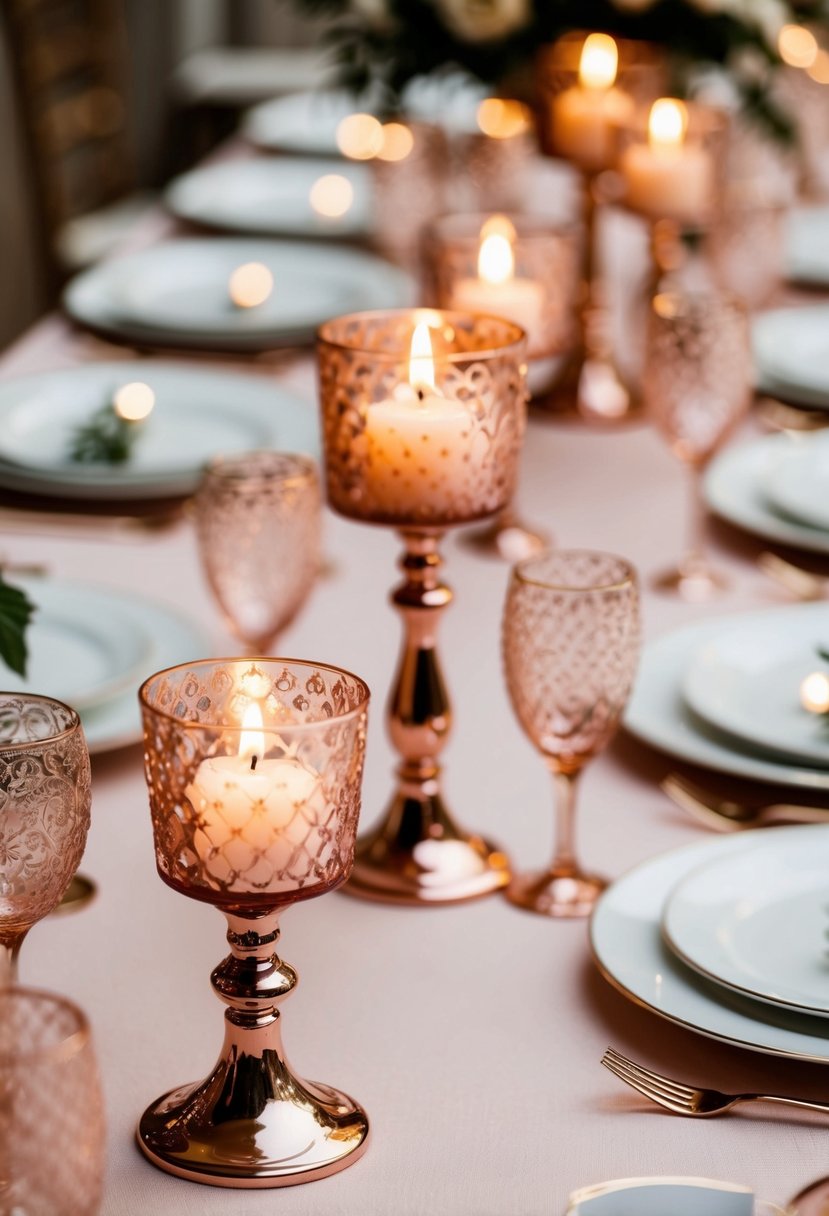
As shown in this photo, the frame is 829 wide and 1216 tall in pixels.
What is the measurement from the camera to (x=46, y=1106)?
512 mm

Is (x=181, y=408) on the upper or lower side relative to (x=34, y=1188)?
lower

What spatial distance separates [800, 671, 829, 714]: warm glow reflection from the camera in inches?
44.0

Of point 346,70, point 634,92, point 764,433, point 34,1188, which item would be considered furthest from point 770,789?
point 346,70

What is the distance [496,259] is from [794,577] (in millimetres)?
353

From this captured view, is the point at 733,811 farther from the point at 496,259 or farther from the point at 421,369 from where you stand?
the point at 496,259

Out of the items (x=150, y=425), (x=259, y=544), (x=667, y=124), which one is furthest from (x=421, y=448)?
(x=667, y=124)

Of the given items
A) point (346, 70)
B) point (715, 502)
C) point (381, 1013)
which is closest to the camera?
point (381, 1013)

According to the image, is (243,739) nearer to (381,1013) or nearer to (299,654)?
(381,1013)

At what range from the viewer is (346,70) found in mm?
2080

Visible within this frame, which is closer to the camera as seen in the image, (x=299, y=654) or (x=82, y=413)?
(x=299, y=654)

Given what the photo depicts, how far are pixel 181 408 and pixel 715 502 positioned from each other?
536 mm

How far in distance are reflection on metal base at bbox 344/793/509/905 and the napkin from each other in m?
0.30

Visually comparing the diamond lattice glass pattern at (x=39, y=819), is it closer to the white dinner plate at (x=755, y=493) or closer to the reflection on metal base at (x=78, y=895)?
the reflection on metal base at (x=78, y=895)

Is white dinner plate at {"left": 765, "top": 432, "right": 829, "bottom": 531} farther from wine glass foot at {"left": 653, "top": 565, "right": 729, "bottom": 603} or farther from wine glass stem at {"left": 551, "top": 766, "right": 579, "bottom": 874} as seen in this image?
wine glass stem at {"left": 551, "top": 766, "right": 579, "bottom": 874}
